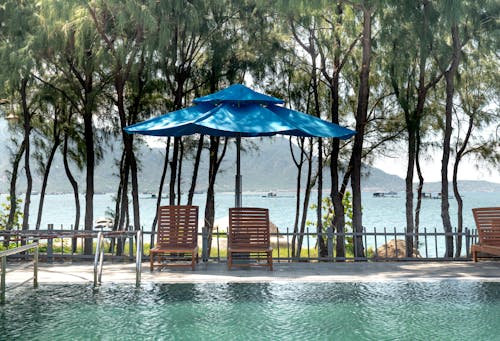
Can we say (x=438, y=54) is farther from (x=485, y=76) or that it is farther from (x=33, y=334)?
(x=33, y=334)

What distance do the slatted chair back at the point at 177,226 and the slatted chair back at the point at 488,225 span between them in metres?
4.59

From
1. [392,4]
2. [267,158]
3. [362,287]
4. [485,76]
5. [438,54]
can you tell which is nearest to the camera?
[362,287]

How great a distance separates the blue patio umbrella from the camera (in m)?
7.40

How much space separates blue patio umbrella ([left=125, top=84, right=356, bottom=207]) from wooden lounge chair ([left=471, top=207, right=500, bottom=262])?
8.82ft

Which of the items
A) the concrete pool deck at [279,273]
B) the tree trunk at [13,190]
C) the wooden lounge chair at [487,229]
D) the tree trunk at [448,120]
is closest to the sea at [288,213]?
the tree trunk at [13,190]

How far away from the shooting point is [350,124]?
15.4 m

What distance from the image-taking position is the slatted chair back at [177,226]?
810 centimetres

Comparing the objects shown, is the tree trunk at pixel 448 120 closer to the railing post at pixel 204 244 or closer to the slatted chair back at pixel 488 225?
the slatted chair back at pixel 488 225

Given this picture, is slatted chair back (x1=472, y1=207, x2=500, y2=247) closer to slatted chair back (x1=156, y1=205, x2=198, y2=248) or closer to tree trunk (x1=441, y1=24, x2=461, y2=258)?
tree trunk (x1=441, y1=24, x2=461, y2=258)

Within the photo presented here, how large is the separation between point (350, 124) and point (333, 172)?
4913mm

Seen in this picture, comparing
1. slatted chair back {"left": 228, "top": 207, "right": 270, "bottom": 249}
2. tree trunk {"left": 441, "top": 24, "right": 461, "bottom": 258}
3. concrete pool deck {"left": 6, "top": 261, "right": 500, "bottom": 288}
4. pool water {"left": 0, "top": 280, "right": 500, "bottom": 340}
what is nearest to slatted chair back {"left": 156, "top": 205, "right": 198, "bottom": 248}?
concrete pool deck {"left": 6, "top": 261, "right": 500, "bottom": 288}

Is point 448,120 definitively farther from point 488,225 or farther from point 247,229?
point 247,229

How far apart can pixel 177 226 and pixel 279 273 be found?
1785mm

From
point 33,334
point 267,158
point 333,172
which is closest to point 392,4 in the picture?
point 333,172
